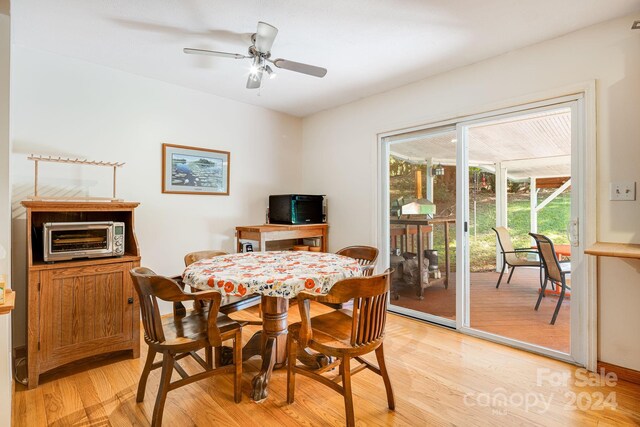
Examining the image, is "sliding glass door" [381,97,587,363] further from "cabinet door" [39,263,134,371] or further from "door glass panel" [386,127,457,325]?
"cabinet door" [39,263,134,371]

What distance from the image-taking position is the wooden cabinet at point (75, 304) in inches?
82.1

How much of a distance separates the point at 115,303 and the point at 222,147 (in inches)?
81.1

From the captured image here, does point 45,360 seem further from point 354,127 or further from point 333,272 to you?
point 354,127

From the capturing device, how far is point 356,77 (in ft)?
10.4

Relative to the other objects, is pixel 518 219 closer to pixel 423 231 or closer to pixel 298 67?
pixel 423 231

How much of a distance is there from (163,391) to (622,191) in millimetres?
3043

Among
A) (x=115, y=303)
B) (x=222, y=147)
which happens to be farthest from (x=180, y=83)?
(x=115, y=303)

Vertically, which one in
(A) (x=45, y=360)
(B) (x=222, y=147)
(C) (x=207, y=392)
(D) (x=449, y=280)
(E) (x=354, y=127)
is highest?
(E) (x=354, y=127)

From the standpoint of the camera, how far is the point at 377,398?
194cm

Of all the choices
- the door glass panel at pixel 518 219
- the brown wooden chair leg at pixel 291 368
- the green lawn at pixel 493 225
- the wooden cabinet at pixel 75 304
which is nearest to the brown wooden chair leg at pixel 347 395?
the brown wooden chair leg at pixel 291 368

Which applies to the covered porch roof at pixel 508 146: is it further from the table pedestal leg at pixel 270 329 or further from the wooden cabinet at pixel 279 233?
the table pedestal leg at pixel 270 329

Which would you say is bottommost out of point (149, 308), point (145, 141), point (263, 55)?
point (149, 308)

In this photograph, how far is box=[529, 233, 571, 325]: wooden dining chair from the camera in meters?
2.85

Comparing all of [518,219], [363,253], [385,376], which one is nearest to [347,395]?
[385,376]
